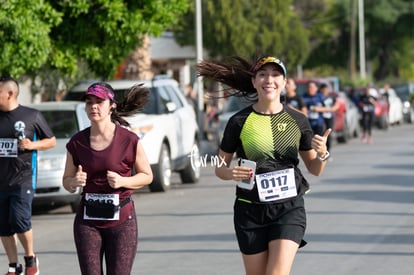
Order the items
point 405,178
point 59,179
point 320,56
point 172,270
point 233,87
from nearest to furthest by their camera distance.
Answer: point 233,87, point 172,270, point 59,179, point 405,178, point 320,56

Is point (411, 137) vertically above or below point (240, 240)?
below

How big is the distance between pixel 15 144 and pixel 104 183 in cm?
338

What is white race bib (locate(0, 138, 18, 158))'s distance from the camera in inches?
414

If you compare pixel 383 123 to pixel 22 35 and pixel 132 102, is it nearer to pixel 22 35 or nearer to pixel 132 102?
pixel 22 35

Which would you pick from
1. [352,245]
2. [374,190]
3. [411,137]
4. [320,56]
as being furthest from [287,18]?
[352,245]

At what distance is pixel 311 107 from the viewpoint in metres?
22.2

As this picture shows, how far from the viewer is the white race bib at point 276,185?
7.15 metres

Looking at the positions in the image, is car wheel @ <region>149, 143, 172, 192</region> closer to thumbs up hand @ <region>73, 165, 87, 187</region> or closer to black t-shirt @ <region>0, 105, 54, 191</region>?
black t-shirt @ <region>0, 105, 54, 191</region>

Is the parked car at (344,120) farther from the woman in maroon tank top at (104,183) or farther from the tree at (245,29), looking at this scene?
the woman in maroon tank top at (104,183)

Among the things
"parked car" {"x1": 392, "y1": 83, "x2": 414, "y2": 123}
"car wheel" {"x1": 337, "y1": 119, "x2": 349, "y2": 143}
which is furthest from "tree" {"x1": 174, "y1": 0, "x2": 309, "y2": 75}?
"car wheel" {"x1": 337, "y1": 119, "x2": 349, "y2": 143}

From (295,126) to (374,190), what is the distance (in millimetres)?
10702

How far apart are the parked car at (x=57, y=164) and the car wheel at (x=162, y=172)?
6.56 feet

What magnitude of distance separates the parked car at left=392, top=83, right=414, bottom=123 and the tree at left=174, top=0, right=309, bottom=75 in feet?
15.9

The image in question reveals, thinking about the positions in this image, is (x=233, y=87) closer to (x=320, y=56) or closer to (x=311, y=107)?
(x=311, y=107)
